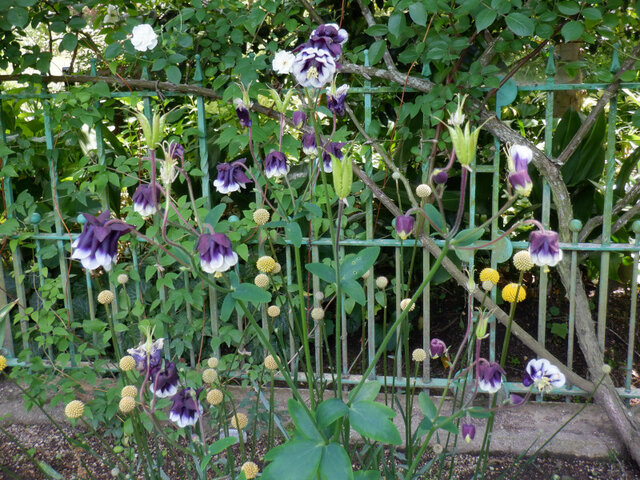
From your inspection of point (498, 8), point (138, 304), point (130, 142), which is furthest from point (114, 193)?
point (498, 8)

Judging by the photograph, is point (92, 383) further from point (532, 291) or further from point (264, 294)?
point (532, 291)

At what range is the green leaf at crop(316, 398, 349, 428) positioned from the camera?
129 centimetres

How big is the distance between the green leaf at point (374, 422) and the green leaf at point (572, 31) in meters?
1.62

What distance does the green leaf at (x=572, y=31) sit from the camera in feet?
7.46

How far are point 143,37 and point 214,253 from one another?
5.04 feet

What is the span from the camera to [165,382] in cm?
172

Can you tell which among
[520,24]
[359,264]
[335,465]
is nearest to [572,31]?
[520,24]

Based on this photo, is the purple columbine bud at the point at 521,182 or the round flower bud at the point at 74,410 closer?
the purple columbine bud at the point at 521,182

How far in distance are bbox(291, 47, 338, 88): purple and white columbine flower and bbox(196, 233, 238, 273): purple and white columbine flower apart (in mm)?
386

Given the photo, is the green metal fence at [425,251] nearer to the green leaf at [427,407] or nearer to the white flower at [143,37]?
the white flower at [143,37]

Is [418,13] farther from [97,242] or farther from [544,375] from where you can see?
[97,242]

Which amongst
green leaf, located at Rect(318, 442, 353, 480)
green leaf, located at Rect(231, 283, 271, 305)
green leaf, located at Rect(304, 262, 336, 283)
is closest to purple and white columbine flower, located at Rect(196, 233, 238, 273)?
green leaf, located at Rect(231, 283, 271, 305)

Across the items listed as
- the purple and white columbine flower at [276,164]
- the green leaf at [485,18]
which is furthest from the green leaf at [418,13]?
the purple and white columbine flower at [276,164]

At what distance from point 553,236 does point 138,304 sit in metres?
1.96
